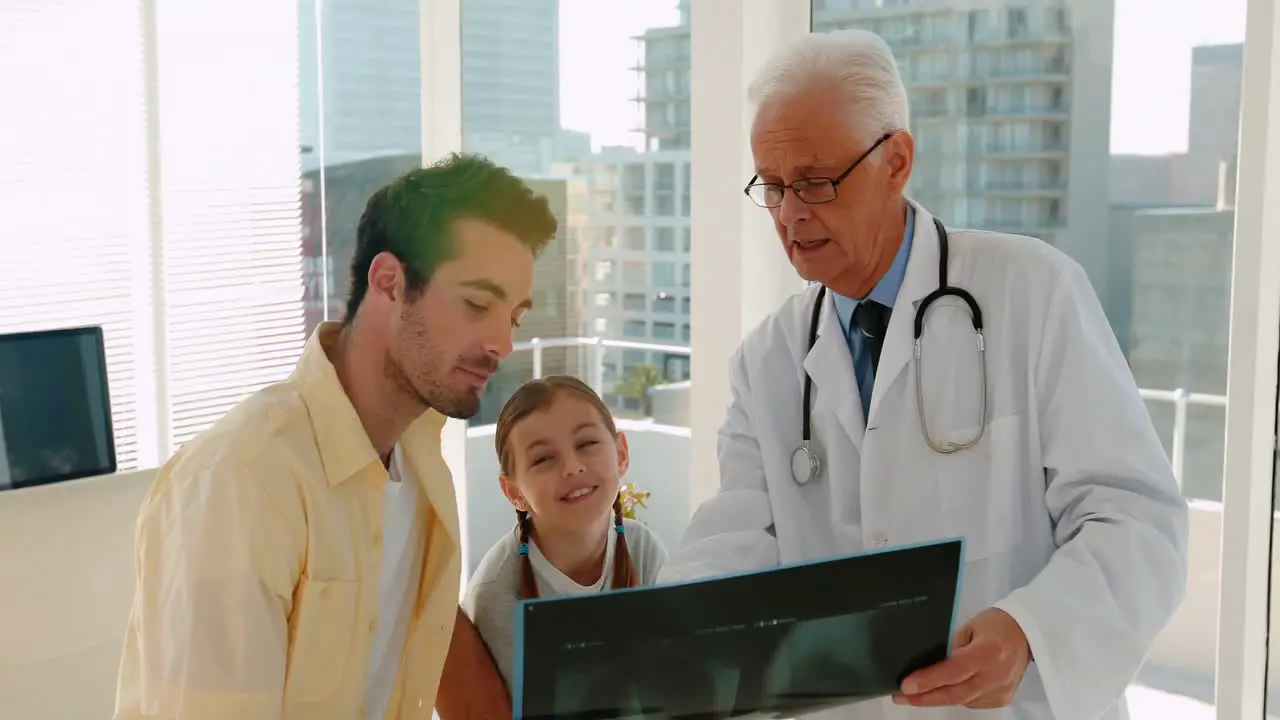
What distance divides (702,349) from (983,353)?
3.86 feet

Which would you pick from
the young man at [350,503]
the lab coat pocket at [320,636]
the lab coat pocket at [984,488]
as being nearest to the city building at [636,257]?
the lab coat pocket at [984,488]

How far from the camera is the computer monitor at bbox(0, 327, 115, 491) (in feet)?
5.62

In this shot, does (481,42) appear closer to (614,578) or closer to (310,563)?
(614,578)

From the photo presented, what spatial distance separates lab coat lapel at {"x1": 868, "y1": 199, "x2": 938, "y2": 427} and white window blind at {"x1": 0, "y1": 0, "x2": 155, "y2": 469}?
2529 millimetres

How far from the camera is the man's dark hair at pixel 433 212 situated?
1319mm

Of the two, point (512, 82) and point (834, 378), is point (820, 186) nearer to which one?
point (834, 378)

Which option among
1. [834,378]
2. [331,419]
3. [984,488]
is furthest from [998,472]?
[331,419]

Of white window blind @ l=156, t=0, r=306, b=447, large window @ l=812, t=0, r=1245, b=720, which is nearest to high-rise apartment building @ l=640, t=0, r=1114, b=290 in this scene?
large window @ l=812, t=0, r=1245, b=720

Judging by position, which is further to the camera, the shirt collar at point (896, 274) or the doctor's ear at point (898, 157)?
the shirt collar at point (896, 274)

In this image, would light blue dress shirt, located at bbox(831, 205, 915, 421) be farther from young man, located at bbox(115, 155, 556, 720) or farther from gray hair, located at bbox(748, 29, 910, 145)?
young man, located at bbox(115, 155, 556, 720)

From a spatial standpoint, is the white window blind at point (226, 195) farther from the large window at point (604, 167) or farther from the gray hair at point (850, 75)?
the gray hair at point (850, 75)

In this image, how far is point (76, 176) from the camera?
332 centimetres

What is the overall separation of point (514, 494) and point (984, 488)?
701mm

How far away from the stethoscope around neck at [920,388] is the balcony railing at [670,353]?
42cm
